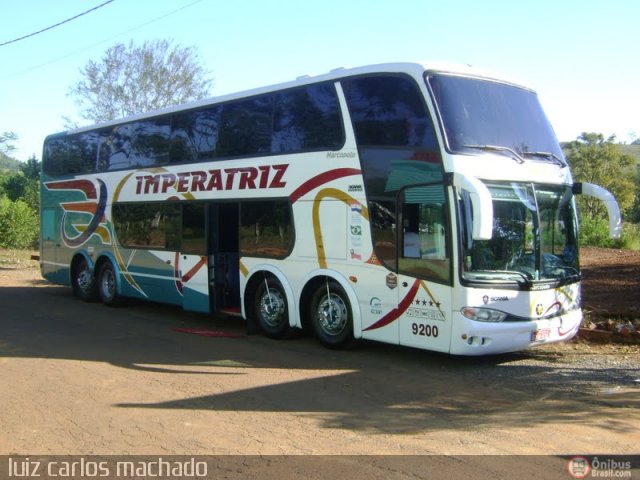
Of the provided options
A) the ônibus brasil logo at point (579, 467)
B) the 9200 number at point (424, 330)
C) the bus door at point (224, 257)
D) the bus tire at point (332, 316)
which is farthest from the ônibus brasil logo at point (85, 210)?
the ônibus brasil logo at point (579, 467)

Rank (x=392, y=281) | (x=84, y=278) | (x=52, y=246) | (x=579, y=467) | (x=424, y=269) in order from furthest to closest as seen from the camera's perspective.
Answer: (x=52, y=246), (x=84, y=278), (x=392, y=281), (x=424, y=269), (x=579, y=467)

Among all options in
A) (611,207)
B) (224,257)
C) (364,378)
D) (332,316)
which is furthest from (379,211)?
(224,257)

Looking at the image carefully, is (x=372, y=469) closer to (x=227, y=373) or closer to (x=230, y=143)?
(x=227, y=373)

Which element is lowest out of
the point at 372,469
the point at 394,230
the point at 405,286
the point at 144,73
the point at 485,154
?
the point at 372,469

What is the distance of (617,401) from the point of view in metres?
6.71

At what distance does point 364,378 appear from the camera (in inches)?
304

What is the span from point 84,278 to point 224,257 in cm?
519

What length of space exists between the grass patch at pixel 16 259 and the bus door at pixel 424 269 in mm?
19406

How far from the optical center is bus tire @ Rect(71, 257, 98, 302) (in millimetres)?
14641

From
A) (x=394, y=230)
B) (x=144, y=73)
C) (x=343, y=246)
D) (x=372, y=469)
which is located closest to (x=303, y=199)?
(x=343, y=246)

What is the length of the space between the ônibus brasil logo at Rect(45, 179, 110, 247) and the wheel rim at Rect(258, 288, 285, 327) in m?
5.22

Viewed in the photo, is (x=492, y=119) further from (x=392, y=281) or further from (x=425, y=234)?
(x=392, y=281)

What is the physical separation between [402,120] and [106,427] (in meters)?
5.13

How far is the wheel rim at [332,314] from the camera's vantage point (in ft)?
30.1
